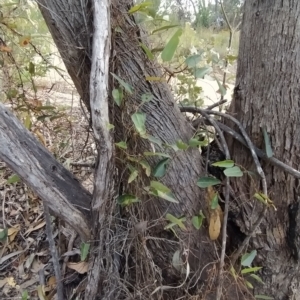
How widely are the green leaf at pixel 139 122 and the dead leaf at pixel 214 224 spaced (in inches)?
11.1

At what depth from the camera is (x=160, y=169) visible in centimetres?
98

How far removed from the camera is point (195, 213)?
1052 millimetres

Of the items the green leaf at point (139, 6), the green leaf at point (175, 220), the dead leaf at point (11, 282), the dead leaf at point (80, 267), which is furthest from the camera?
the dead leaf at point (11, 282)

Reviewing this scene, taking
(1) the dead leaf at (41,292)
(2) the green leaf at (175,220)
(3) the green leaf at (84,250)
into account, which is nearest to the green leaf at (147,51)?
(2) the green leaf at (175,220)

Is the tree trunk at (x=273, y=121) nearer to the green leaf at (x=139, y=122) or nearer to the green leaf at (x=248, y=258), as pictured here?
the green leaf at (x=248, y=258)

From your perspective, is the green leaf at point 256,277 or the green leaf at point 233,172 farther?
the green leaf at point 256,277

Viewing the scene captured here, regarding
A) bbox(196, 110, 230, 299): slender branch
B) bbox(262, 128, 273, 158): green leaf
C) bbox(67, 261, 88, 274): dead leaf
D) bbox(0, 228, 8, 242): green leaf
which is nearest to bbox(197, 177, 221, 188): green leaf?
bbox(196, 110, 230, 299): slender branch

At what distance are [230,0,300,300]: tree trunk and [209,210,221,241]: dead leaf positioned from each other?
0.24ft

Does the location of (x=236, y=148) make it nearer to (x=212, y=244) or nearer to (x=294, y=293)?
(x=212, y=244)

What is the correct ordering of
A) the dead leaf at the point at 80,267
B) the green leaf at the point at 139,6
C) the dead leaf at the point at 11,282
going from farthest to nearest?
the dead leaf at the point at 11,282 < the dead leaf at the point at 80,267 < the green leaf at the point at 139,6

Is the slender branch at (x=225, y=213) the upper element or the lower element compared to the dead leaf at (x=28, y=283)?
upper

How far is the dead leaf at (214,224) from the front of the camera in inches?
39.8

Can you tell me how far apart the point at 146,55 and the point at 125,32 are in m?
0.07

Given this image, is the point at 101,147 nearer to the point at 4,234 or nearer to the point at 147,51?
the point at 147,51
